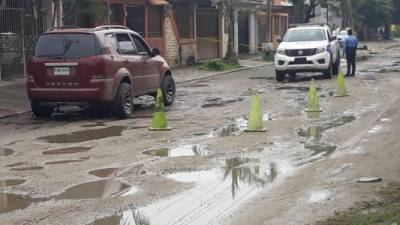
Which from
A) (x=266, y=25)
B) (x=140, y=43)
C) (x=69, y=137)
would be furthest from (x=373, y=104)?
(x=266, y=25)

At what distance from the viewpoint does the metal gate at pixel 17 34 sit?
819 inches

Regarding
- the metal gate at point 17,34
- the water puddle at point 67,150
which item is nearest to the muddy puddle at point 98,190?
the water puddle at point 67,150

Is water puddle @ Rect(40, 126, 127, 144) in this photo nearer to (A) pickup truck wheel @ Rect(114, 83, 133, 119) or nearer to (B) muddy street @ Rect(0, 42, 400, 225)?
(B) muddy street @ Rect(0, 42, 400, 225)

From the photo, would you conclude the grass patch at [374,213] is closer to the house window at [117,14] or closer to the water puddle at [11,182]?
the water puddle at [11,182]

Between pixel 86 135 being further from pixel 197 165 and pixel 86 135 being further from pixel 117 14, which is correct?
pixel 117 14

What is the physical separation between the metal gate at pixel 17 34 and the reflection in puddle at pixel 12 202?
45.1 feet

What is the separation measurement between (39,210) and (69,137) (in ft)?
16.2

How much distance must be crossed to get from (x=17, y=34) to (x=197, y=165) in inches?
539

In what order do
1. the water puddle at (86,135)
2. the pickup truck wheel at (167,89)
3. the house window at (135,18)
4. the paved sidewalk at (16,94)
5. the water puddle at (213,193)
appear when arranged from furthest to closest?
the house window at (135,18) → the pickup truck wheel at (167,89) → the paved sidewalk at (16,94) → the water puddle at (86,135) → the water puddle at (213,193)

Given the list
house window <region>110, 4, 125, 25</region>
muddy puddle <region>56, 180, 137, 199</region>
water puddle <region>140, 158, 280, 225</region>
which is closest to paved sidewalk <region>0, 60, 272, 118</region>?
house window <region>110, 4, 125, 25</region>

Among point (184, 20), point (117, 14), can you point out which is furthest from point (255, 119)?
point (184, 20)

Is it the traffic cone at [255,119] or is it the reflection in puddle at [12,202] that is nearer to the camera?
the reflection in puddle at [12,202]

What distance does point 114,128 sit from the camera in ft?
41.9

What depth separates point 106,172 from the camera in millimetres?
8750
